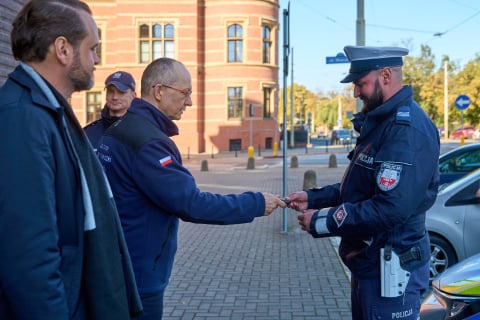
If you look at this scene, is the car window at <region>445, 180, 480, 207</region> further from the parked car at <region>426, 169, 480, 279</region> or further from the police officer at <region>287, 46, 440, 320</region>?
the police officer at <region>287, 46, 440, 320</region>

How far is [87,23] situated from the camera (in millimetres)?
1925

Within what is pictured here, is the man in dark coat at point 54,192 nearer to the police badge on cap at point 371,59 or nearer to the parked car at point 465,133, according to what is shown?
the police badge on cap at point 371,59

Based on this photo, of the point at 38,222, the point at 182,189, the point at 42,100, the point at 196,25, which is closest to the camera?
the point at 38,222

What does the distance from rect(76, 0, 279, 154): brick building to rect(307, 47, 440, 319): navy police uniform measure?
3111cm

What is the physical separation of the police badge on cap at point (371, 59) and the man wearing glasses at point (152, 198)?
95 cm

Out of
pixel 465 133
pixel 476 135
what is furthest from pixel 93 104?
pixel 465 133

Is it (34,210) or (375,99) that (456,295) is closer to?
(375,99)

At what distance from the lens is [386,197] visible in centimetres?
260

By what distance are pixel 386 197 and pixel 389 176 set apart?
110 mm

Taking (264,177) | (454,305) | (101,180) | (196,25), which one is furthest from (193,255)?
(196,25)

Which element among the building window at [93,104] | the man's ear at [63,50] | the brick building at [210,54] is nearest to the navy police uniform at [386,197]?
the man's ear at [63,50]

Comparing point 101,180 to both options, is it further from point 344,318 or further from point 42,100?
point 344,318

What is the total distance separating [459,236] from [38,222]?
18.0ft

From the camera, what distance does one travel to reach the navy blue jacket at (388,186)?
2592 mm
